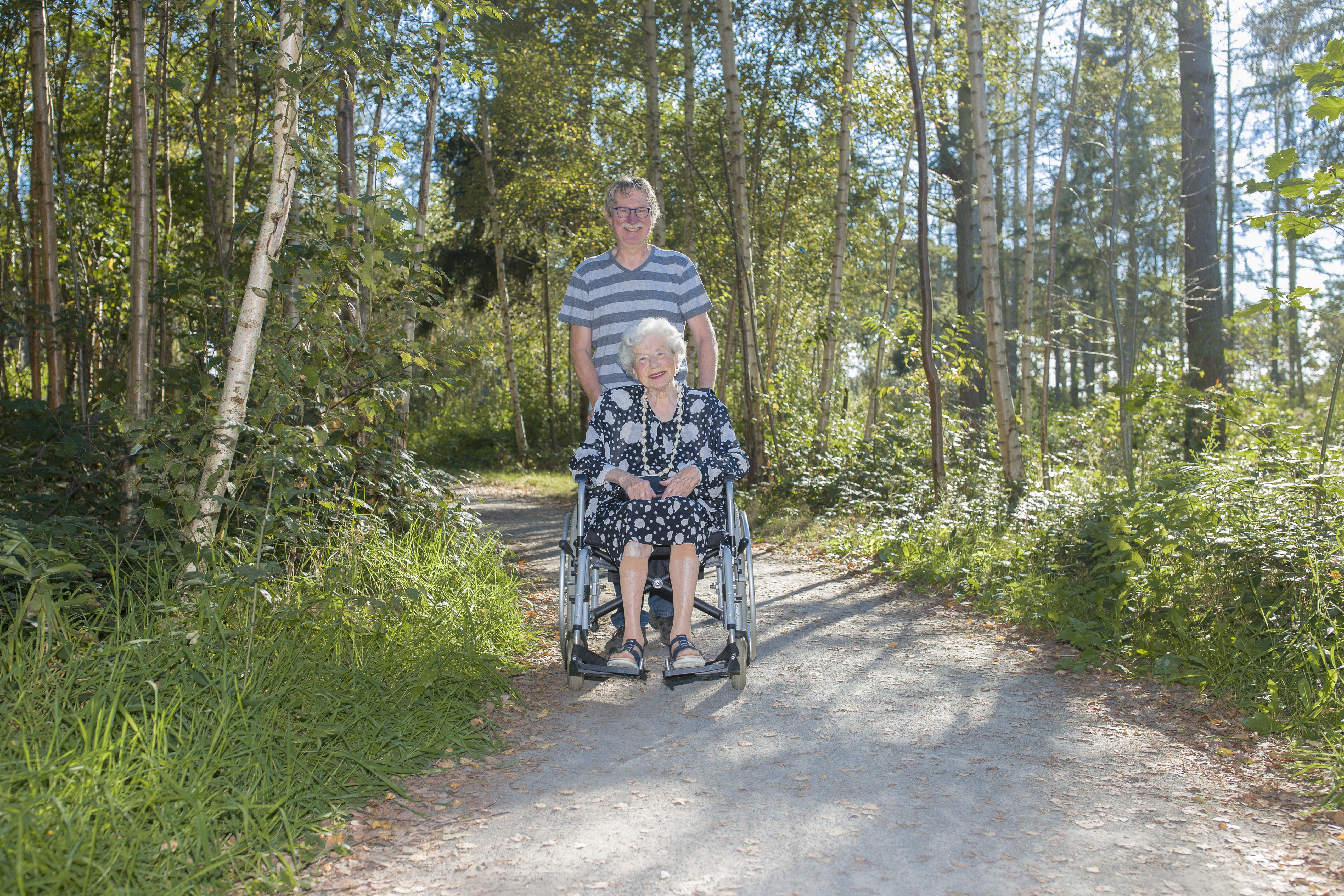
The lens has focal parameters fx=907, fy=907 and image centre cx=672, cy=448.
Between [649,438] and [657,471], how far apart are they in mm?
142

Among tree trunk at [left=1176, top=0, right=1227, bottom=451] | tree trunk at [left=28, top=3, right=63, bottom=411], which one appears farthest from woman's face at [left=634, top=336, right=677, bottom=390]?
tree trunk at [left=1176, top=0, right=1227, bottom=451]

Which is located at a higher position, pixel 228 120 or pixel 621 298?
pixel 228 120

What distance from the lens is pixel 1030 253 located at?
39.5 feet

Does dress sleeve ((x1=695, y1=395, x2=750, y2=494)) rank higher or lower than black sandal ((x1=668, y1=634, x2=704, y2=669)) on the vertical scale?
higher

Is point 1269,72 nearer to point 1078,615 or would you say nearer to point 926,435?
point 926,435

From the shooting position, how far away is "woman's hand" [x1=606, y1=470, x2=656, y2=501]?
3.53m

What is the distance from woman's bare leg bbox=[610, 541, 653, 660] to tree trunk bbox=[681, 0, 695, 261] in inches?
312

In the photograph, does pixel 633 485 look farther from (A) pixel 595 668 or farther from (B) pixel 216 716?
(B) pixel 216 716

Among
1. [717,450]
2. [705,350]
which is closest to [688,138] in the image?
[705,350]

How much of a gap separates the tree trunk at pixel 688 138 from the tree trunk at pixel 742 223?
129cm

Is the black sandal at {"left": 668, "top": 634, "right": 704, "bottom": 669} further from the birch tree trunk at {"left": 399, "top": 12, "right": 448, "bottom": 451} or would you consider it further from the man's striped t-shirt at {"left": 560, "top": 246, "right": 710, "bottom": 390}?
the birch tree trunk at {"left": 399, "top": 12, "right": 448, "bottom": 451}

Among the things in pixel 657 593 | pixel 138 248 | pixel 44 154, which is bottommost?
pixel 657 593

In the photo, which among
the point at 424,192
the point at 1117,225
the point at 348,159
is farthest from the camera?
the point at 1117,225

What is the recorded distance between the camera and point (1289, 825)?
7.70ft
